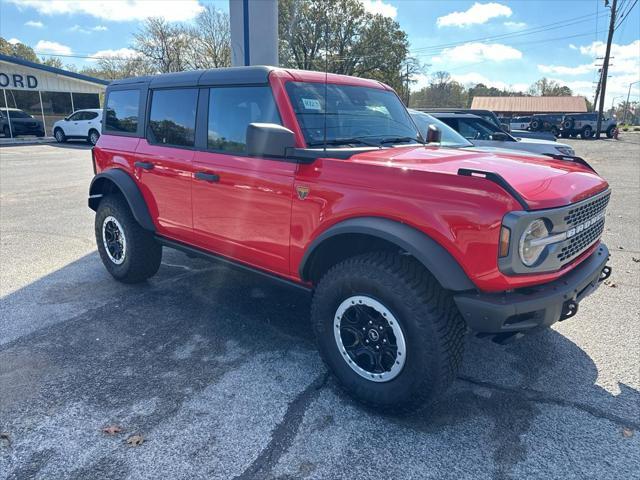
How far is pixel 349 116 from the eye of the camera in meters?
3.35

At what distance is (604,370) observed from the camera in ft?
10.3

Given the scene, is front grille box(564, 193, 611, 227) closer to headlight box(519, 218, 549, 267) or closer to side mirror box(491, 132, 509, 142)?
headlight box(519, 218, 549, 267)

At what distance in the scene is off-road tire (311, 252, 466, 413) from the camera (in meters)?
2.39

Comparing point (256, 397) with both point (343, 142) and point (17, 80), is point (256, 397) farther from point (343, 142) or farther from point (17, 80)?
point (17, 80)

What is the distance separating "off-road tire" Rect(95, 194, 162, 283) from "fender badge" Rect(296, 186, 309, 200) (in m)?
2.15

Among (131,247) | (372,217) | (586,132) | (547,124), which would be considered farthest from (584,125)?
(372,217)

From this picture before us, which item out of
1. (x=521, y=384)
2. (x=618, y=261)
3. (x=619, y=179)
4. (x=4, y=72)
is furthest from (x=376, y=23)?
(x=521, y=384)

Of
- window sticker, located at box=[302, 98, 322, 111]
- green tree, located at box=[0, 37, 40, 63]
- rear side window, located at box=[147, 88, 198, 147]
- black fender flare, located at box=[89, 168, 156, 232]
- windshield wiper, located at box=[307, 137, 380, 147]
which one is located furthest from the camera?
green tree, located at box=[0, 37, 40, 63]

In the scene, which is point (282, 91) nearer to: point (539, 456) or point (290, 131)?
point (290, 131)

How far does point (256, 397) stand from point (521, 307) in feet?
5.35

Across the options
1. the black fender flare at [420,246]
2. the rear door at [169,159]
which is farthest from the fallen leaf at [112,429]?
the rear door at [169,159]

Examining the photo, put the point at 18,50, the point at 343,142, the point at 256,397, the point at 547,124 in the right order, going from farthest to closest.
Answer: the point at 18,50 < the point at 547,124 < the point at 343,142 < the point at 256,397

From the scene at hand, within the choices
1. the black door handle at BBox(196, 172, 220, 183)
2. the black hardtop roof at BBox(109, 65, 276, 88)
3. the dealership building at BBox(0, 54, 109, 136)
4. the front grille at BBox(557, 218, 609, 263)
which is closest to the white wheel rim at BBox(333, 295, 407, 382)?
the front grille at BBox(557, 218, 609, 263)

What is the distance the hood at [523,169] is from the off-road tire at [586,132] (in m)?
39.2
